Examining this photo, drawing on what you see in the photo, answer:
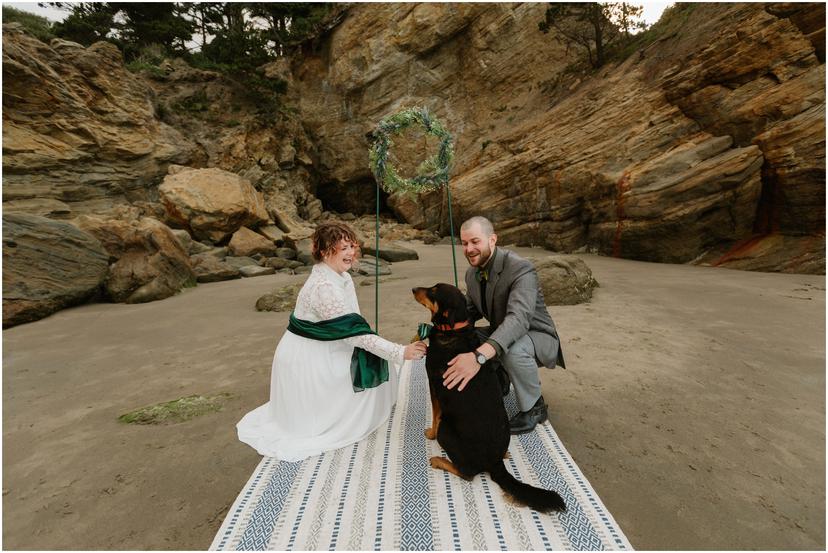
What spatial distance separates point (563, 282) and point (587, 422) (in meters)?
4.06

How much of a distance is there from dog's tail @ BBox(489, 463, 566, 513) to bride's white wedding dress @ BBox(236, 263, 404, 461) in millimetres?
1055

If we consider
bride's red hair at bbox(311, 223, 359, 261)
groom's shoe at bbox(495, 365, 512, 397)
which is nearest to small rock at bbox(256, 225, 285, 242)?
bride's red hair at bbox(311, 223, 359, 261)

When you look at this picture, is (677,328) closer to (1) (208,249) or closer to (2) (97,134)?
(1) (208,249)

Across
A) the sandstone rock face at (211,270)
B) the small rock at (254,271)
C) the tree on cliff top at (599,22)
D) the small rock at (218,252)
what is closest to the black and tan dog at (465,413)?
the sandstone rock face at (211,270)

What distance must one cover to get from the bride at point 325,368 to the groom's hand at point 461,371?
20.2 inches

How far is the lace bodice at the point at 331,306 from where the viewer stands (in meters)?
2.61

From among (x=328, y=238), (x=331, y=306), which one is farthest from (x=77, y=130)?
(x=331, y=306)

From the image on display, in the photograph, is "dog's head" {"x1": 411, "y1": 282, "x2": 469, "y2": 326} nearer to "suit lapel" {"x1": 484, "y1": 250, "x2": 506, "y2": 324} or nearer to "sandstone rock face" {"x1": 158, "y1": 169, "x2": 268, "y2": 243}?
"suit lapel" {"x1": 484, "y1": 250, "x2": 506, "y2": 324}

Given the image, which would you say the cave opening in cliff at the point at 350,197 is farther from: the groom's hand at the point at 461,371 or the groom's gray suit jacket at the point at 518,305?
the groom's hand at the point at 461,371

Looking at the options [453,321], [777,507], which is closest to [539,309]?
[453,321]

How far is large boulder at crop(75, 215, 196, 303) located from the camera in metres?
8.37

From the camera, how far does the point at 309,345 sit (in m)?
2.78

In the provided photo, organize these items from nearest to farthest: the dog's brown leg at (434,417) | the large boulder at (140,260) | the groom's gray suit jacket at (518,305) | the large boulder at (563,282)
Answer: the dog's brown leg at (434,417)
the groom's gray suit jacket at (518,305)
the large boulder at (563,282)
the large boulder at (140,260)

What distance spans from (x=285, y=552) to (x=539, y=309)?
7.92 feet
